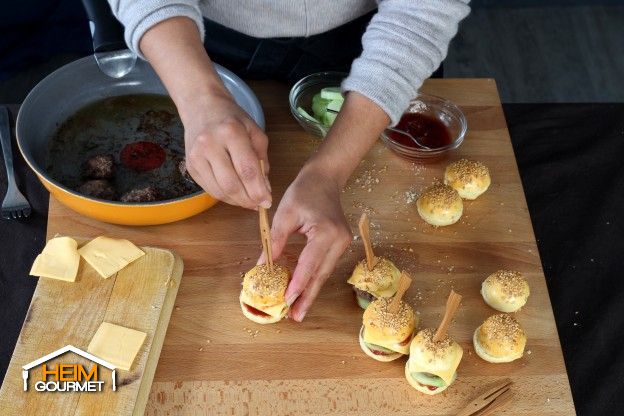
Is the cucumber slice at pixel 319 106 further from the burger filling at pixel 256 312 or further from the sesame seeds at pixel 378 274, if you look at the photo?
the burger filling at pixel 256 312

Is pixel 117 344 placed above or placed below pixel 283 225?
below

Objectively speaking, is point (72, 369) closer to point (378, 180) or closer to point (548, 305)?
point (378, 180)

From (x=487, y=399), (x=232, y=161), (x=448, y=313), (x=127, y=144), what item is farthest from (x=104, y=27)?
(x=487, y=399)

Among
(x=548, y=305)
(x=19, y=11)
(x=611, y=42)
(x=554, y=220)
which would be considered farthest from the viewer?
(x=611, y=42)

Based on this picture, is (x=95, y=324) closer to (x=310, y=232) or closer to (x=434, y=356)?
(x=310, y=232)

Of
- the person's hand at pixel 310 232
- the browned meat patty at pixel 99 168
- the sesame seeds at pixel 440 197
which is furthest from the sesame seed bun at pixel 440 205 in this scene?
the browned meat patty at pixel 99 168

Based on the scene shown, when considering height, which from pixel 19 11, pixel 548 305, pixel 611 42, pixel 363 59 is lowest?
pixel 611 42

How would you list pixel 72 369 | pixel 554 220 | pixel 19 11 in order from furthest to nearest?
pixel 19 11 → pixel 554 220 → pixel 72 369

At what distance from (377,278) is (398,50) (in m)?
0.52

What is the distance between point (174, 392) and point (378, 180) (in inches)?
29.9

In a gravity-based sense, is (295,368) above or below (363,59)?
below

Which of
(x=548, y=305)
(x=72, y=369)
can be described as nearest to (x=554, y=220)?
(x=548, y=305)

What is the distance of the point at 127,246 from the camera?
5.16 ft

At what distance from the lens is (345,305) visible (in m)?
1.57
